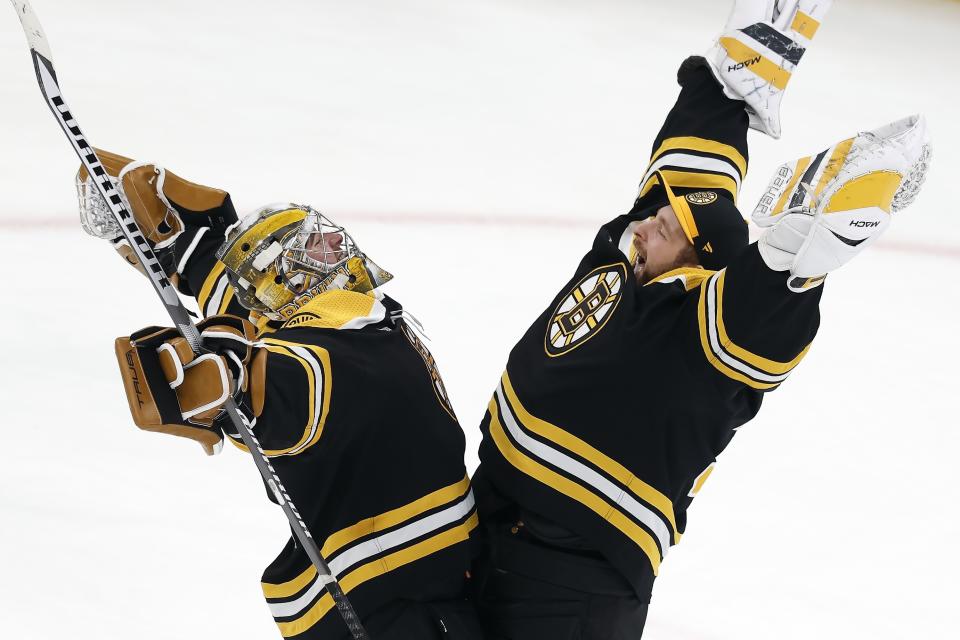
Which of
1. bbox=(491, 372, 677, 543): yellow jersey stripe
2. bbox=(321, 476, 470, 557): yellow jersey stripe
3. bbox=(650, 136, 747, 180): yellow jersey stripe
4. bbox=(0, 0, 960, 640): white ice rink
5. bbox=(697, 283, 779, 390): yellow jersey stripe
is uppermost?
bbox=(650, 136, 747, 180): yellow jersey stripe

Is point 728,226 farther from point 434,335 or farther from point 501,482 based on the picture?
point 434,335

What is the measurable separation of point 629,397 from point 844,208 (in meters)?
0.47

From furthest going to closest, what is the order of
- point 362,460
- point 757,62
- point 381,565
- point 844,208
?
point 757,62 < point 381,565 < point 362,460 < point 844,208

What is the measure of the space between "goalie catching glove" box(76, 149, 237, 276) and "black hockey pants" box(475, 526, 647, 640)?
31.9 inches

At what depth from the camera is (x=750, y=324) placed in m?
1.58

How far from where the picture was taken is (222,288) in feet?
6.88

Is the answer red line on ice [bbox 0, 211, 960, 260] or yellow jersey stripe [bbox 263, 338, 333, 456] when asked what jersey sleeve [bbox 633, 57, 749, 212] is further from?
red line on ice [bbox 0, 211, 960, 260]

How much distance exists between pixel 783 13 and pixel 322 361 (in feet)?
3.58

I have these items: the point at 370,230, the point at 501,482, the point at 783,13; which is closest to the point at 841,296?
the point at 370,230

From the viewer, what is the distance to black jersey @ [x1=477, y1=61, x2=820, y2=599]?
1.63 metres

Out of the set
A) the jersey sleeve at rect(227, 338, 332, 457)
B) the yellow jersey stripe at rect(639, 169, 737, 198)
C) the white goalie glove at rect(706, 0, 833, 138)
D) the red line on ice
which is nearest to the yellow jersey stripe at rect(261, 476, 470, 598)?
the jersey sleeve at rect(227, 338, 332, 457)

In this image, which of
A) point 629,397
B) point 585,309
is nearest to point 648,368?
point 629,397

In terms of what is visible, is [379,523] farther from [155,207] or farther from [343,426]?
[155,207]

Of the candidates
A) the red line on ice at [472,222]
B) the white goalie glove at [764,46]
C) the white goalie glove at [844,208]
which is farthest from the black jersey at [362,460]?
the red line on ice at [472,222]
